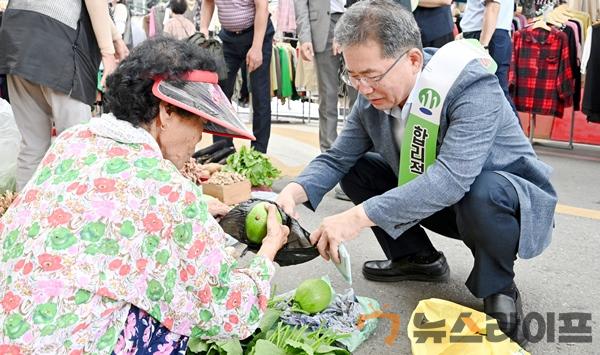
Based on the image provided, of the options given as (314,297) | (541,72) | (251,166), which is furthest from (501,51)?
(314,297)

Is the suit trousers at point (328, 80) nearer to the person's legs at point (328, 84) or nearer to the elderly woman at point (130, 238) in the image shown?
the person's legs at point (328, 84)

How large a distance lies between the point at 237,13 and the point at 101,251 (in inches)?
136

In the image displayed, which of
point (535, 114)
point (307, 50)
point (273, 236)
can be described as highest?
point (307, 50)

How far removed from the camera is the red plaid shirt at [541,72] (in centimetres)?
646

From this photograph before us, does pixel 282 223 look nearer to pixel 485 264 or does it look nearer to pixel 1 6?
pixel 485 264

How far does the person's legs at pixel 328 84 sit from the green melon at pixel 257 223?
2651 millimetres

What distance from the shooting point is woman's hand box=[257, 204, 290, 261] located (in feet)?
6.15

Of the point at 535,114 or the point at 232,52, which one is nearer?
the point at 232,52

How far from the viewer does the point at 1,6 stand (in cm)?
602

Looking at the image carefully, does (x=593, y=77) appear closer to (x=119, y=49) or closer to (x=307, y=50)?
Result: (x=307, y=50)

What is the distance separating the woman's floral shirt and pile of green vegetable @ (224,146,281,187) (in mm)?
2879

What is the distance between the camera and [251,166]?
175 inches

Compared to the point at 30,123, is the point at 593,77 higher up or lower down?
lower down

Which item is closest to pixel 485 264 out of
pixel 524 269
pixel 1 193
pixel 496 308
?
pixel 496 308
